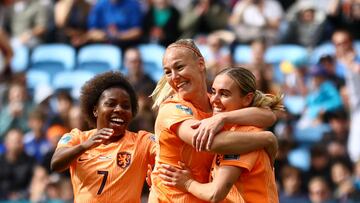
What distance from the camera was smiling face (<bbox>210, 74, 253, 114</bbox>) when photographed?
6445 mm

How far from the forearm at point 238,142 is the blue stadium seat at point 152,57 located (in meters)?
8.20

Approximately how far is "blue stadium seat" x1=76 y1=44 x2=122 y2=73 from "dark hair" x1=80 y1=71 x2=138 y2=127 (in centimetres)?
714

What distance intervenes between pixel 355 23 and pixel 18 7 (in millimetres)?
5065

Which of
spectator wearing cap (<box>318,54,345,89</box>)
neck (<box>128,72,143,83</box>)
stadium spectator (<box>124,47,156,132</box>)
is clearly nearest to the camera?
stadium spectator (<box>124,47,156,132</box>)

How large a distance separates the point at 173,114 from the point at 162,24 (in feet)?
28.0

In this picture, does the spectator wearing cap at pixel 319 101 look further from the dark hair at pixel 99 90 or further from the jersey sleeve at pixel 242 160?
the jersey sleeve at pixel 242 160

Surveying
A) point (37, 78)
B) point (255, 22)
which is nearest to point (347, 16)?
point (255, 22)

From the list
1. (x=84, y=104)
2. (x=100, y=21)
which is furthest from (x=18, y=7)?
(x=84, y=104)

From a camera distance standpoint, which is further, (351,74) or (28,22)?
(28,22)

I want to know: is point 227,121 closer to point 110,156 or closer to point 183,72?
point 183,72

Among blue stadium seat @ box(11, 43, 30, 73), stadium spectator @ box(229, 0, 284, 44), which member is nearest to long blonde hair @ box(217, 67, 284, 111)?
stadium spectator @ box(229, 0, 284, 44)

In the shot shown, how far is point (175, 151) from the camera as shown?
6547 mm

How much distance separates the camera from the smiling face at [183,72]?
21.7 ft

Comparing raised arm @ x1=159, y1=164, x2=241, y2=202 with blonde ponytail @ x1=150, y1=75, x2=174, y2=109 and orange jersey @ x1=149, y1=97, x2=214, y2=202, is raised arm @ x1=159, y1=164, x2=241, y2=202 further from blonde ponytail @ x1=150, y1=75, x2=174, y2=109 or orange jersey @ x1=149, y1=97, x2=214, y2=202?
blonde ponytail @ x1=150, y1=75, x2=174, y2=109
